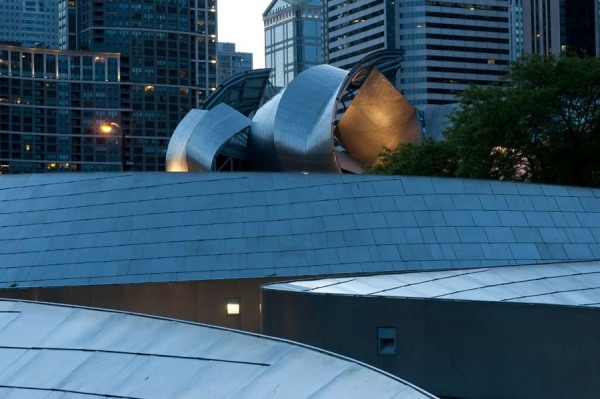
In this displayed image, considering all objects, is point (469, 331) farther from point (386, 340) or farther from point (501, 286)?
point (501, 286)

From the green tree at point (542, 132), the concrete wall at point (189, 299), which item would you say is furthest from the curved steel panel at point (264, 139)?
the concrete wall at point (189, 299)

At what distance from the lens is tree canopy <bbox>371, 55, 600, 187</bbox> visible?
4684 cm

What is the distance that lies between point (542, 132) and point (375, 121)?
87.6 feet

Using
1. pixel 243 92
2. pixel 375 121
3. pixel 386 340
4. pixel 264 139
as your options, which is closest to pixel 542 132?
pixel 375 121

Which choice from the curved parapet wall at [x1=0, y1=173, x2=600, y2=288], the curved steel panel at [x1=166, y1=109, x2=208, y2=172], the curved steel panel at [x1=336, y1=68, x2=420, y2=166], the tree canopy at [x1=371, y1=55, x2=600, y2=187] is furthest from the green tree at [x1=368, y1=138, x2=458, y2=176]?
the curved steel panel at [x1=166, y1=109, x2=208, y2=172]

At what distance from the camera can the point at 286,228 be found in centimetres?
2750

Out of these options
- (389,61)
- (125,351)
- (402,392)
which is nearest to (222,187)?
(125,351)

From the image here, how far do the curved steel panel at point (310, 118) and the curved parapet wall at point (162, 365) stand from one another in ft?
188

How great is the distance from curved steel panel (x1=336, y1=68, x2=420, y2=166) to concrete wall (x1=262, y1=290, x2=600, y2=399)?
52.2 m

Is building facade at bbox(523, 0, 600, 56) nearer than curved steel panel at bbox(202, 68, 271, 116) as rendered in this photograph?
No

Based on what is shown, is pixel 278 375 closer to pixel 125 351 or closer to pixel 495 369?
pixel 125 351

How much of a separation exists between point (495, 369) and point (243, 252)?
9613mm

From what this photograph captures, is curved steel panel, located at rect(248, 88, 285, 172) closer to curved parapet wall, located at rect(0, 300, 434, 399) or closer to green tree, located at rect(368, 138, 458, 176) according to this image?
green tree, located at rect(368, 138, 458, 176)

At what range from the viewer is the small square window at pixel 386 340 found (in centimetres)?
1984
